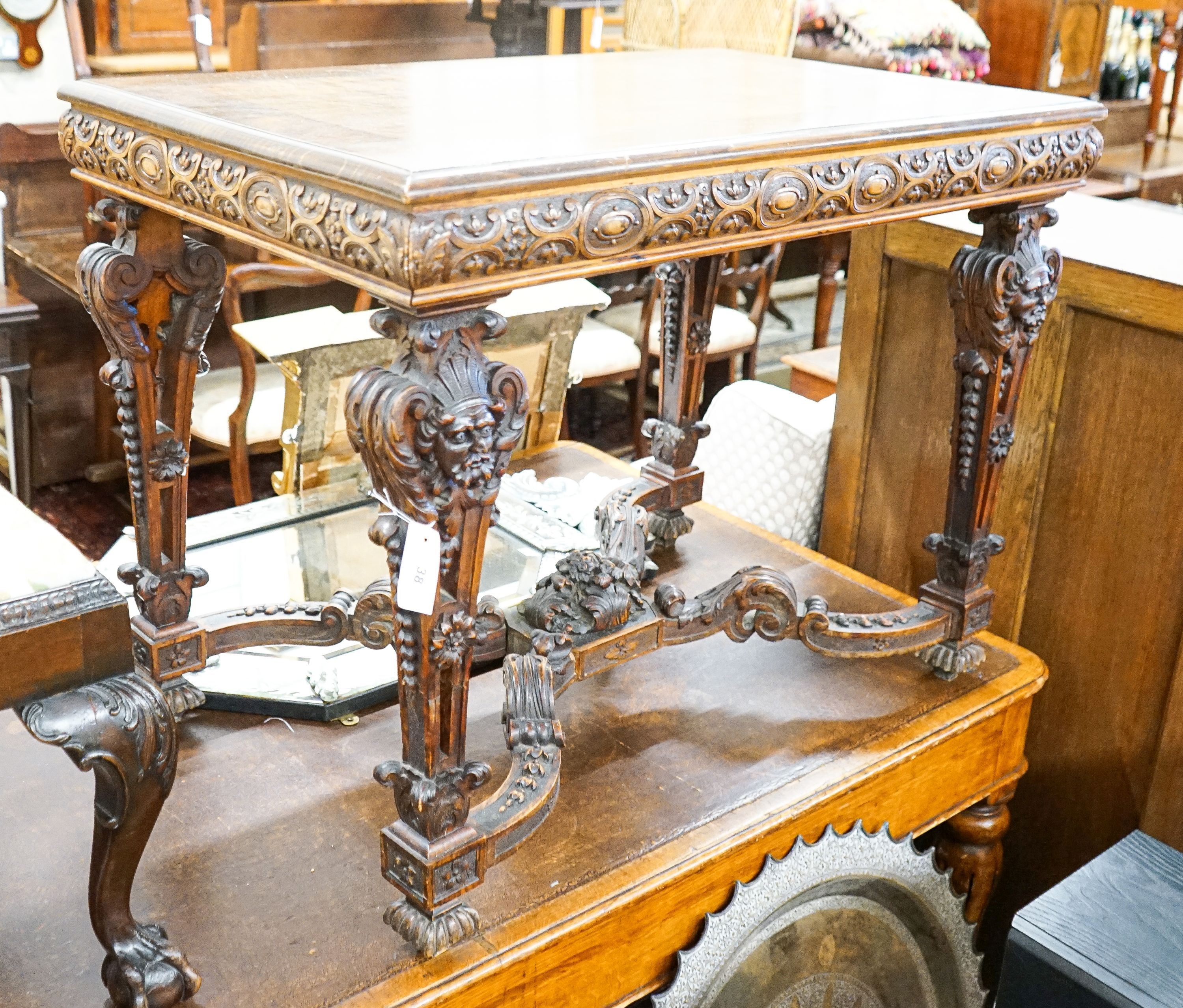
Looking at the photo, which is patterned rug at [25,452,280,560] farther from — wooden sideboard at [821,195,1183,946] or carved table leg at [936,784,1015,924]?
carved table leg at [936,784,1015,924]

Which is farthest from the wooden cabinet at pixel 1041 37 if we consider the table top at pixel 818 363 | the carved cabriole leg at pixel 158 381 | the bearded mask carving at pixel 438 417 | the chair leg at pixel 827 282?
the bearded mask carving at pixel 438 417

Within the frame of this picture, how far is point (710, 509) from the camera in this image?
5.90ft

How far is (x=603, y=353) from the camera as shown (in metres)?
3.04

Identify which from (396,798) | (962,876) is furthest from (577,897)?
(962,876)

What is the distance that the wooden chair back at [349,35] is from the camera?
292 cm

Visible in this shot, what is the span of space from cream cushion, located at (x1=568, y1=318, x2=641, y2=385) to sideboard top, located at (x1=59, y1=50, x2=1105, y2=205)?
1.67 metres

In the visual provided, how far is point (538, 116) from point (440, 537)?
Answer: 0.35 meters

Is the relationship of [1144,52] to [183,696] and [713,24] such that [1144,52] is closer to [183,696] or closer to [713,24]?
[713,24]

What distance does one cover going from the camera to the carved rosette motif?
0.76m

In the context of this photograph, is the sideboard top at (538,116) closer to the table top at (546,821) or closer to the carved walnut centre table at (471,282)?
the carved walnut centre table at (471,282)

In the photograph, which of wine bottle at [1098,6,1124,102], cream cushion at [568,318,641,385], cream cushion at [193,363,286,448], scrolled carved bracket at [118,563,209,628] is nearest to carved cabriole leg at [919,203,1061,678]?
scrolled carved bracket at [118,563,209,628]

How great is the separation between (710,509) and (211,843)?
2.96 ft

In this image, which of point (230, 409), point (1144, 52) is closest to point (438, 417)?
point (230, 409)

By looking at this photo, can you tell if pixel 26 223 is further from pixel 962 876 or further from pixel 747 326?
pixel 962 876
